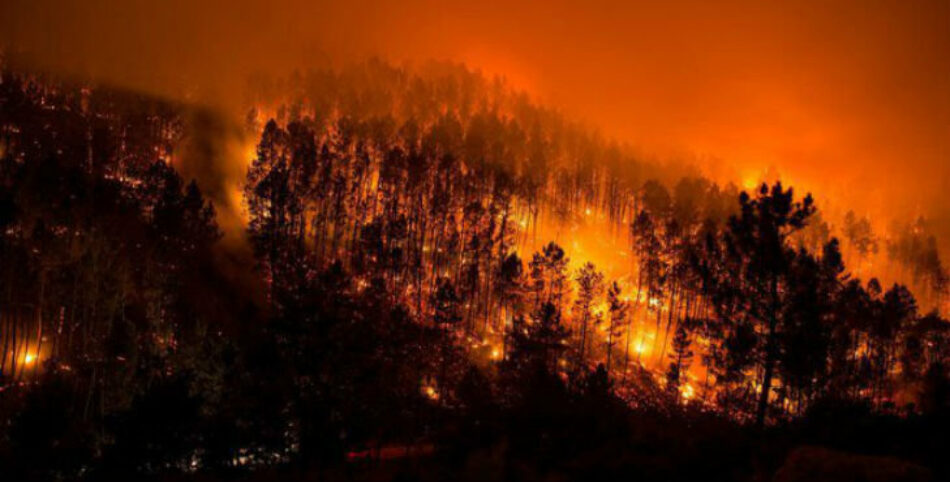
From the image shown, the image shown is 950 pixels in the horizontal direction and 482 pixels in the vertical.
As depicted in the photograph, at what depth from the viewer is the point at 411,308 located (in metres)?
62.8

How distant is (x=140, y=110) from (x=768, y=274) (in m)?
109

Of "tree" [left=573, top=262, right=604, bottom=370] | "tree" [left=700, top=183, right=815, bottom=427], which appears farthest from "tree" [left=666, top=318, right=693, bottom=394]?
"tree" [left=700, top=183, right=815, bottom=427]

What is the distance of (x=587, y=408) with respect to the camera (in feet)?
69.6

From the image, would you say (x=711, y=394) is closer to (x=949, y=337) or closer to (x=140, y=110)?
(x=949, y=337)

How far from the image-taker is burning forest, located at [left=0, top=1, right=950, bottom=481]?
19.9 m

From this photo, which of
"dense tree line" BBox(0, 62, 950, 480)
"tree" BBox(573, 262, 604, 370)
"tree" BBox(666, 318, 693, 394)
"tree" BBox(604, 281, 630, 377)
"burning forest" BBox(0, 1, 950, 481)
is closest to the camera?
"burning forest" BBox(0, 1, 950, 481)

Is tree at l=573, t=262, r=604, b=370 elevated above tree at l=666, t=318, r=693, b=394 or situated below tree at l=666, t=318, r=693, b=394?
above

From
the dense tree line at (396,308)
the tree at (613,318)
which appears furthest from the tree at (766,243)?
the tree at (613,318)

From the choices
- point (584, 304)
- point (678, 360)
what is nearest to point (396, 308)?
point (584, 304)

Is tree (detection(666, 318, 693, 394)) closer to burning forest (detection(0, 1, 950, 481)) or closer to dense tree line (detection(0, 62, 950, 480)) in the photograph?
burning forest (detection(0, 1, 950, 481))

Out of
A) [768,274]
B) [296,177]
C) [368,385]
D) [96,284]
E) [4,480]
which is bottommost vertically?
[4,480]

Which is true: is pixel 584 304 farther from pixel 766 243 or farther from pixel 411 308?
pixel 766 243

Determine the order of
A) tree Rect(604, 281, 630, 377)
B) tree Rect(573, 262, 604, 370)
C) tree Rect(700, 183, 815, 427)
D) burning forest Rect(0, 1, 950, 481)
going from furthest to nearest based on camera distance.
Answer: tree Rect(573, 262, 604, 370) → tree Rect(604, 281, 630, 377) → tree Rect(700, 183, 815, 427) → burning forest Rect(0, 1, 950, 481)

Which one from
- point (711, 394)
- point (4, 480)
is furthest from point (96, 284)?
point (711, 394)
